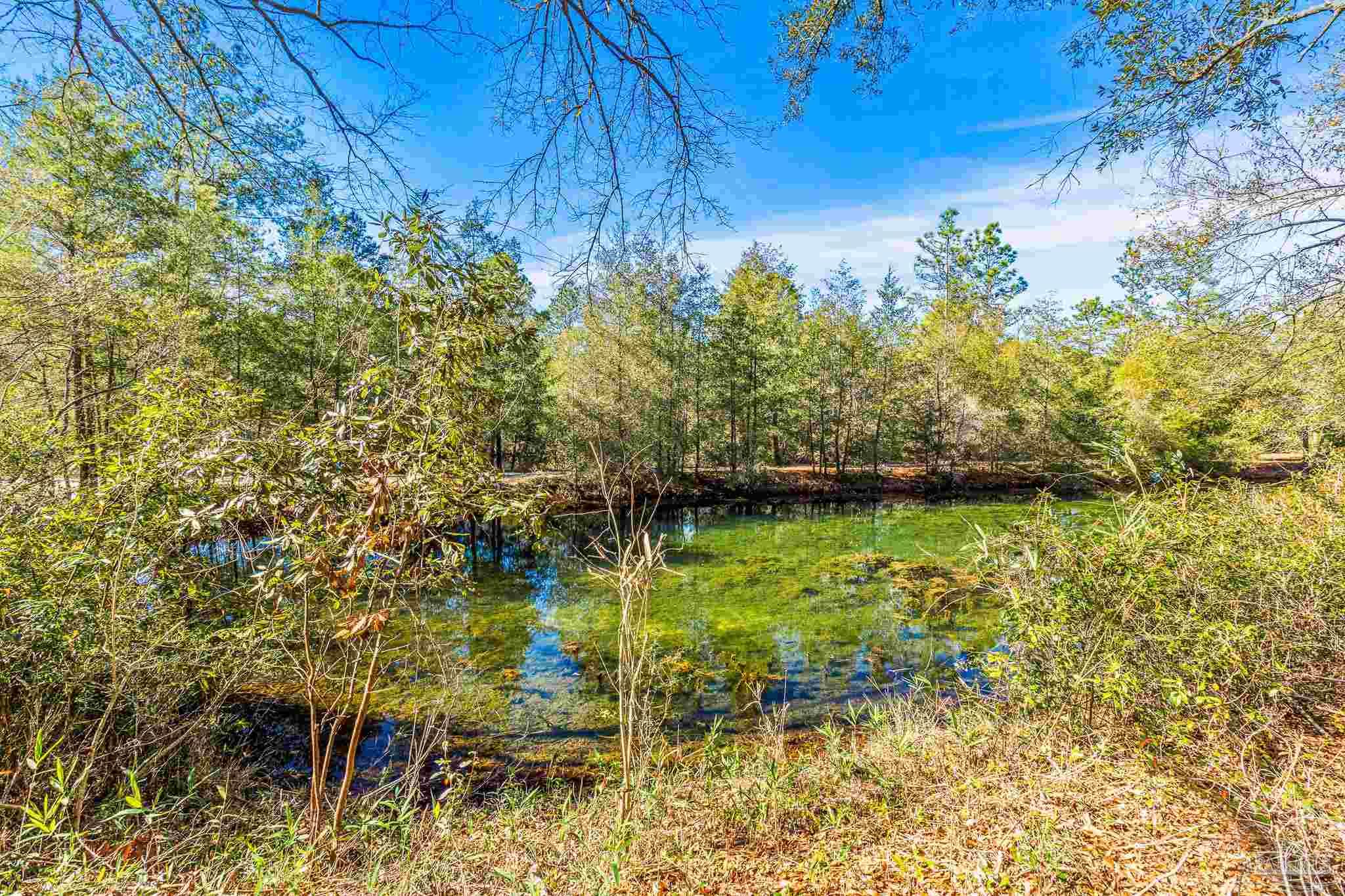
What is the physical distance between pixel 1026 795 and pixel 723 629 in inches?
237

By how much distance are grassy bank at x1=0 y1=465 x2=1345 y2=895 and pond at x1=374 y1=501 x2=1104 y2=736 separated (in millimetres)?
694

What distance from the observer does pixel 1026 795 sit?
278cm

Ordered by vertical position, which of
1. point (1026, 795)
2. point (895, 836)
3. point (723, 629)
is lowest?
point (723, 629)

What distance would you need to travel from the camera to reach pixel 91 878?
78.4 inches

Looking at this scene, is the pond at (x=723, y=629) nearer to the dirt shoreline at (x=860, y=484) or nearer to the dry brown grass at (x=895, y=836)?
the dry brown grass at (x=895, y=836)

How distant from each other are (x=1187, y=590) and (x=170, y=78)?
20.4ft

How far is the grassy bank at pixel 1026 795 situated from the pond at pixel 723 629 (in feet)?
2.28

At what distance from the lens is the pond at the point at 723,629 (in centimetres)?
634

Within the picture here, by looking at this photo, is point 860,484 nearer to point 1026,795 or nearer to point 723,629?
point 723,629

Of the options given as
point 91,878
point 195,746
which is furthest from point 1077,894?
point 195,746

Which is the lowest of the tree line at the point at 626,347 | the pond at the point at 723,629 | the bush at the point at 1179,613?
the pond at the point at 723,629

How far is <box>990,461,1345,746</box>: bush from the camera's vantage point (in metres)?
2.99

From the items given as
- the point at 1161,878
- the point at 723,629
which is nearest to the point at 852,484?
the point at 723,629

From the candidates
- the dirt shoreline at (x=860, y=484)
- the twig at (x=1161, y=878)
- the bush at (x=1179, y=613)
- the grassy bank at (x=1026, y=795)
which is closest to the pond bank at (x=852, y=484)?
the dirt shoreline at (x=860, y=484)
